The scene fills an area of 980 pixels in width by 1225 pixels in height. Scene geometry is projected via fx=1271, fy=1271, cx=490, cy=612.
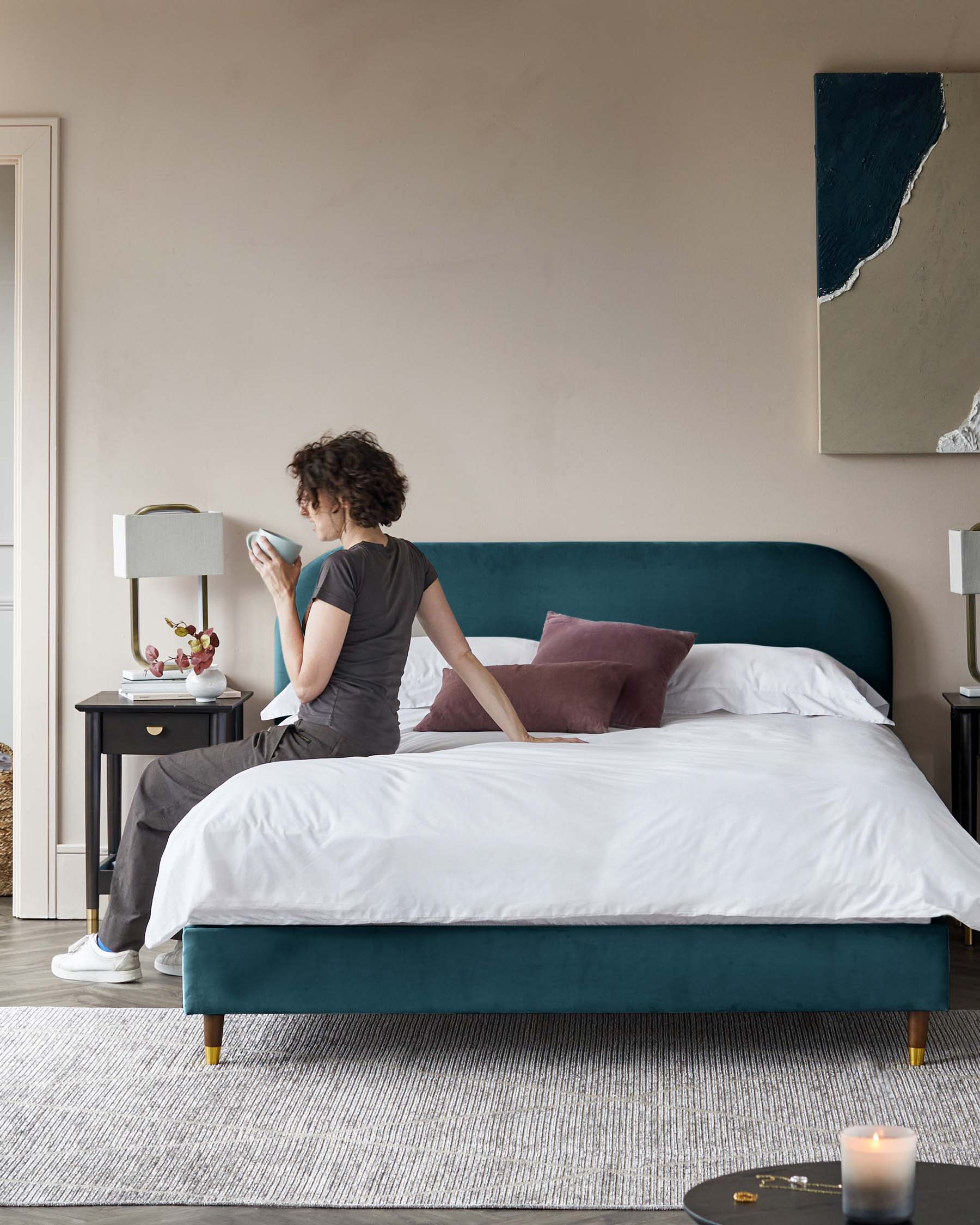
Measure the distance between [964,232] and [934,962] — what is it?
264cm

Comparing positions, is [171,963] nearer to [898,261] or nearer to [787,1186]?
[787,1186]

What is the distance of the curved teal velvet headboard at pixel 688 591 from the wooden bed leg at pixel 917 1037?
1680mm

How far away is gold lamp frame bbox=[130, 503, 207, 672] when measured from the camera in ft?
14.2

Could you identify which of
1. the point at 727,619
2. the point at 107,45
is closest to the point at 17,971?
the point at 727,619

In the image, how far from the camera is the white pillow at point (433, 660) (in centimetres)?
404

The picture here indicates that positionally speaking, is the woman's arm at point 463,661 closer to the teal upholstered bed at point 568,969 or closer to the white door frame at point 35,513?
the teal upholstered bed at point 568,969

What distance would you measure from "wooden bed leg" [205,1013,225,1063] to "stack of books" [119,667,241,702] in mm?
1426

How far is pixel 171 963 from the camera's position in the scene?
11.6 feet

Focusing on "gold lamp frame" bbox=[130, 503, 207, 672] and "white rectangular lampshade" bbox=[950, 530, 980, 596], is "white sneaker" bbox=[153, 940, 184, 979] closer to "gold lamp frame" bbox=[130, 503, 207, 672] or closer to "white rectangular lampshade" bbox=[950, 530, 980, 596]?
"gold lamp frame" bbox=[130, 503, 207, 672]

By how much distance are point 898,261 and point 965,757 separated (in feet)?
5.46

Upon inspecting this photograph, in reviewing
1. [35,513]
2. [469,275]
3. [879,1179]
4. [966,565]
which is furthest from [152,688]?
[879,1179]

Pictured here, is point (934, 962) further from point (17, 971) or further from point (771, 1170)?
point (17, 971)

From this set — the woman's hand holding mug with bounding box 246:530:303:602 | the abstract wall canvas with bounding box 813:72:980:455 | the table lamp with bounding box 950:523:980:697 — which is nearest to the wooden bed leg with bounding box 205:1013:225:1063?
the woman's hand holding mug with bounding box 246:530:303:602

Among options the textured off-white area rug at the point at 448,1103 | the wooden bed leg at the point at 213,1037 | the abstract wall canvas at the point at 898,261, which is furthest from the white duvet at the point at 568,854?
the abstract wall canvas at the point at 898,261
